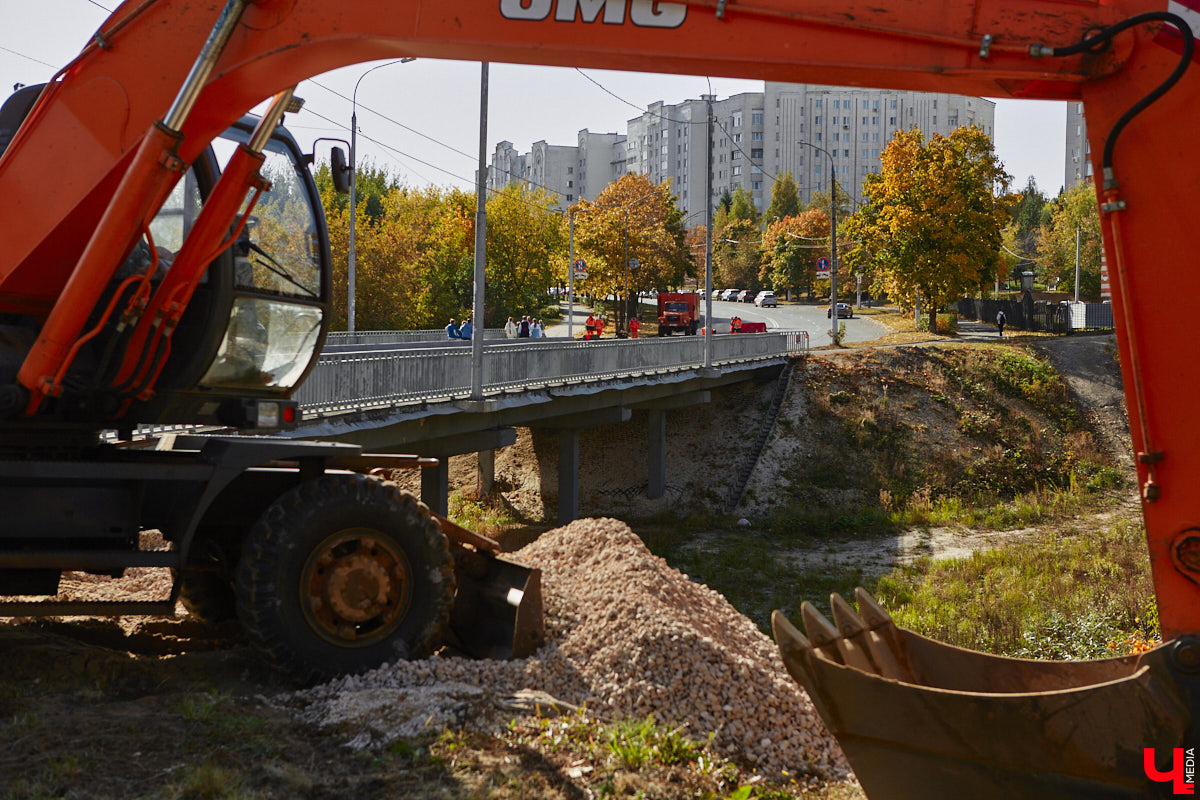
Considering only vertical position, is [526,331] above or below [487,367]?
above

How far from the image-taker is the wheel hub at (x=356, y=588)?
6363mm

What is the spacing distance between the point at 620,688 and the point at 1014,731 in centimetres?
266

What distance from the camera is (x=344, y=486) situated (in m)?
6.52

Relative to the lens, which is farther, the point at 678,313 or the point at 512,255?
the point at 678,313

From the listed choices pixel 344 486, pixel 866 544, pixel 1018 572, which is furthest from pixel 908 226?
pixel 344 486

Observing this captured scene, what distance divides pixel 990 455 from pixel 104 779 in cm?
3225

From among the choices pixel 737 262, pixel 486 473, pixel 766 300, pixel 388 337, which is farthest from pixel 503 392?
pixel 737 262

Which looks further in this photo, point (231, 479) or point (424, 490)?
point (424, 490)

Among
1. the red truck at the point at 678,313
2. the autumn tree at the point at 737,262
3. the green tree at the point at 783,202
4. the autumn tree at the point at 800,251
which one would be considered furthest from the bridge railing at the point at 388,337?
the green tree at the point at 783,202

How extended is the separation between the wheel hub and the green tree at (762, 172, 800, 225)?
109 meters

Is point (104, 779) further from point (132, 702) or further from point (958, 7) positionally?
point (958, 7)

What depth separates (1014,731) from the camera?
425 centimetres

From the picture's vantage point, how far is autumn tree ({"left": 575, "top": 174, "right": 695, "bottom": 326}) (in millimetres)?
64062

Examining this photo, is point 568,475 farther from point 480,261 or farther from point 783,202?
point 783,202
